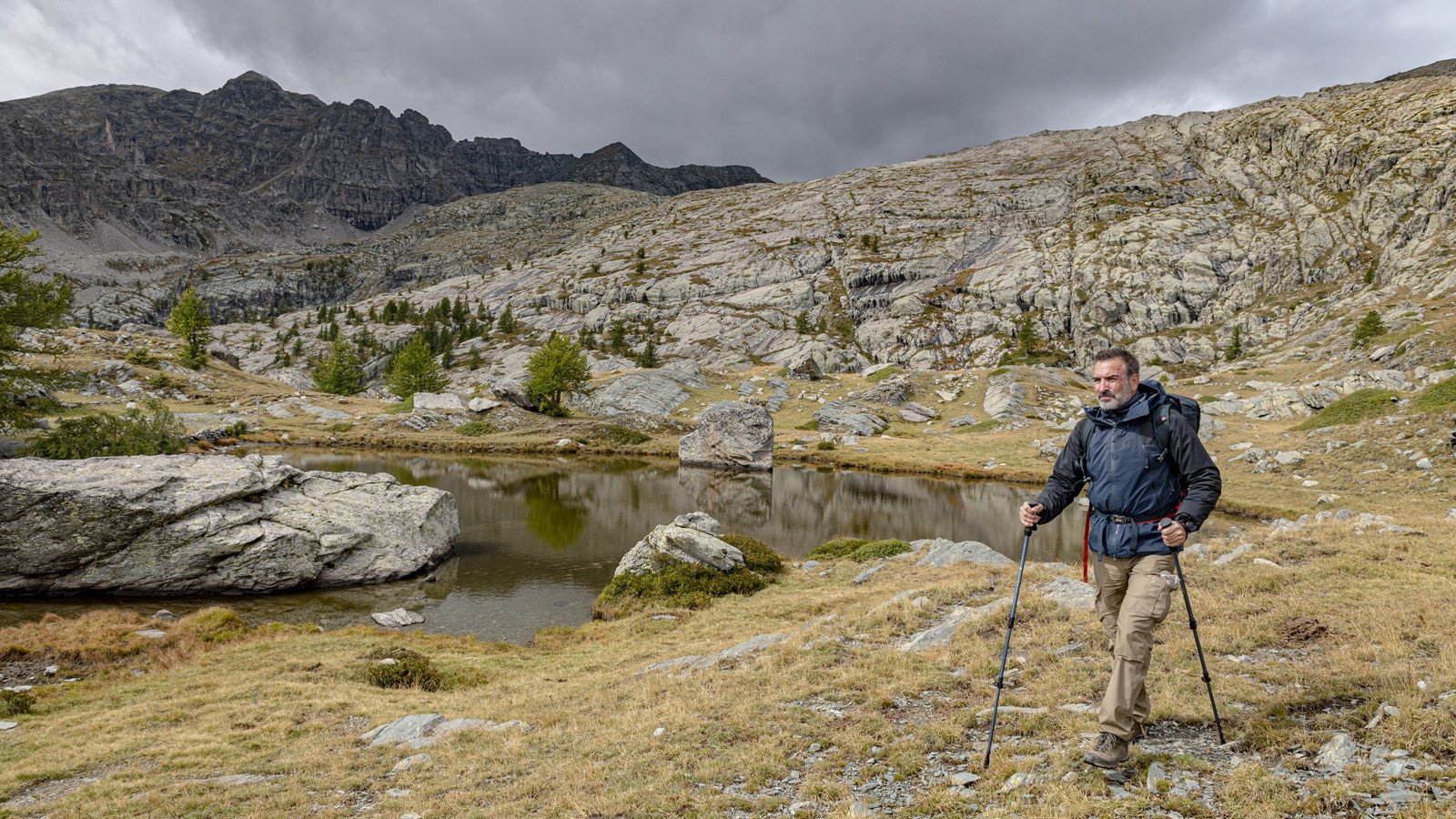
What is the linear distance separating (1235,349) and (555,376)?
104 m

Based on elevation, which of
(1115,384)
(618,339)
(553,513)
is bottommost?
(553,513)

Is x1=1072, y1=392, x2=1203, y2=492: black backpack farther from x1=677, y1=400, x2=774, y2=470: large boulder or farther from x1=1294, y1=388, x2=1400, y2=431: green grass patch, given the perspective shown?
x1=677, y1=400, x2=774, y2=470: large boulder

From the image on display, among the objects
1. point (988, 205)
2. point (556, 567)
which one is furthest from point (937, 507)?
point (988, 205)

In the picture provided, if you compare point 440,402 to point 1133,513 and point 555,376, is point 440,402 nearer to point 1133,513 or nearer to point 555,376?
point 555,376

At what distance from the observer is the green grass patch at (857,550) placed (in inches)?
1188

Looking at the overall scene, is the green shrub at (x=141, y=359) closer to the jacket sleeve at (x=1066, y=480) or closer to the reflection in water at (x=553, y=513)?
the reflection in water at (x=553, y=513)

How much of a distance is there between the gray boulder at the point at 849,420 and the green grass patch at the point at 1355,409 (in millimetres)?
40455

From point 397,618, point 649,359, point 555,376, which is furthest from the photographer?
point 649,359

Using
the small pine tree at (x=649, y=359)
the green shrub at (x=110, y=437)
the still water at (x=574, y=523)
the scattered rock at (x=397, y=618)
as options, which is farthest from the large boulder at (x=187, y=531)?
the small pine tree at (x=649, y=359)

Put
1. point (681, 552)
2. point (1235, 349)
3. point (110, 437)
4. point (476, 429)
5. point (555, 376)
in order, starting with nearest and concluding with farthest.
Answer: point (681, 552)
point (110, 437)
point (476, 429)
point (555, 376)
point (1235, 349)

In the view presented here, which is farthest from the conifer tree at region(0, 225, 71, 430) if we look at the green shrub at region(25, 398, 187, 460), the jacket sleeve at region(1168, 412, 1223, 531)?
the jacket sleeve at region(1168, 412, 1223, 531)

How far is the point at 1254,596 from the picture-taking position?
13555 millimetres

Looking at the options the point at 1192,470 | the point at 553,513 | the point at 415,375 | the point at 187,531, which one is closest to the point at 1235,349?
the point at 553,513

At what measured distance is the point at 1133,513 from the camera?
7.53 metres
